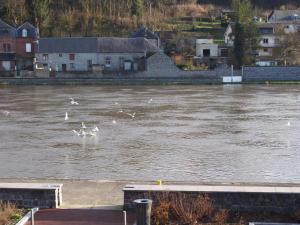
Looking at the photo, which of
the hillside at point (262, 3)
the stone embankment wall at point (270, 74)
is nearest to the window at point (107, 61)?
the stone embankment wall at point (270, 74)

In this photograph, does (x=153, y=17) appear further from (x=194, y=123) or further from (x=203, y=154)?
(x=203, y=154)

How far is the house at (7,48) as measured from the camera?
62031 mm

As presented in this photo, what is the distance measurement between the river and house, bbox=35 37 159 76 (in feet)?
60.9

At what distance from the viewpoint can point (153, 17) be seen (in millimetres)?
85500

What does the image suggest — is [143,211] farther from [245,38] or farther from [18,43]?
[18,43]

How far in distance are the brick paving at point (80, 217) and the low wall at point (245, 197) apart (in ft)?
1.19

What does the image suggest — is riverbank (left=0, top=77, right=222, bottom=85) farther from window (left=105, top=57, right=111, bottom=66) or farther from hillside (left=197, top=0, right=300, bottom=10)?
hillside (left=197, top=0, right=300, bottom=10)

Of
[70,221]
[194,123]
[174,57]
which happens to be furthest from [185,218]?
[174,57]

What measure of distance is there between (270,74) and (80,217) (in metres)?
48.5

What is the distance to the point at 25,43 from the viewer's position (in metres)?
62.8

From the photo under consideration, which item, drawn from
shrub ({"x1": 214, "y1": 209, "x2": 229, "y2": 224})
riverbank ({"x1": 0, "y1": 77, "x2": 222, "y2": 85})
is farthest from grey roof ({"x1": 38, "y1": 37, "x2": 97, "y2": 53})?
shrub ({"x1": 214, "y1": 209, "x2": 229, "y2": 224})

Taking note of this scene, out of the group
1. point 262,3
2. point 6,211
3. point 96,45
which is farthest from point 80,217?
point 262,3

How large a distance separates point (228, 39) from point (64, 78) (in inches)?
826

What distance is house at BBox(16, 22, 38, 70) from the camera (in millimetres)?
62656
